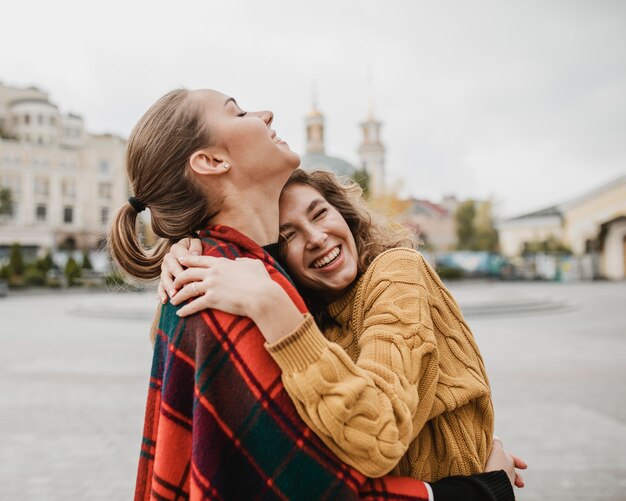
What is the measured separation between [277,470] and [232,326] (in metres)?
0.35

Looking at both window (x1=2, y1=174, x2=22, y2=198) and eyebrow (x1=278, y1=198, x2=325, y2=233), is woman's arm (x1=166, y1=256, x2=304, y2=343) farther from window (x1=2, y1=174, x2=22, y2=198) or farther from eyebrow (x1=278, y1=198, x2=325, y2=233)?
window (x1=2, y1=174, x2=22, y2=198)

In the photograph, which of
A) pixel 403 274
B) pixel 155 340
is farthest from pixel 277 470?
pixel 403 274

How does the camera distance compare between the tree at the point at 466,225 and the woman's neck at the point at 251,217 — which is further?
the tree at the point at 466,225

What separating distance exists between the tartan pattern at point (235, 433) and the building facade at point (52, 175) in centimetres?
5416

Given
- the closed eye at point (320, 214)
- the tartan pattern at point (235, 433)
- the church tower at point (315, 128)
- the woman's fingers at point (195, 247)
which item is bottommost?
the tartan pattern at point (235, 433)

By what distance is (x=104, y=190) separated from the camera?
5709 centimetres

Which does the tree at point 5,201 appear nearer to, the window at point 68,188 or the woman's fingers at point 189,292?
the window at point 68,188

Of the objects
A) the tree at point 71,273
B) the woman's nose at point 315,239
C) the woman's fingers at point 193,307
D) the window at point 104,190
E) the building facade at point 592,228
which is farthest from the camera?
the window at point 104,190

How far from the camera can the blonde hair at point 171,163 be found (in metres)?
1.54

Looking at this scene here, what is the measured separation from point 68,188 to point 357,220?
58.9 m

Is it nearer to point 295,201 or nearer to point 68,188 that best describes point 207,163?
point 295,201

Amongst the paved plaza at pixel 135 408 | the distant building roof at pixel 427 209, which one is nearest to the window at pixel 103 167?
the distant building roof at pixel 427 209

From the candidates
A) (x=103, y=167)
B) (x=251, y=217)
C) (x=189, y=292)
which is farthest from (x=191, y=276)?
(x=103, y=167)

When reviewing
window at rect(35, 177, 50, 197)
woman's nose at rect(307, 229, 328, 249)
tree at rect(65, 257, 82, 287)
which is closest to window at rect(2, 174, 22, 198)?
window at rect(35, 177, 50, 197)
